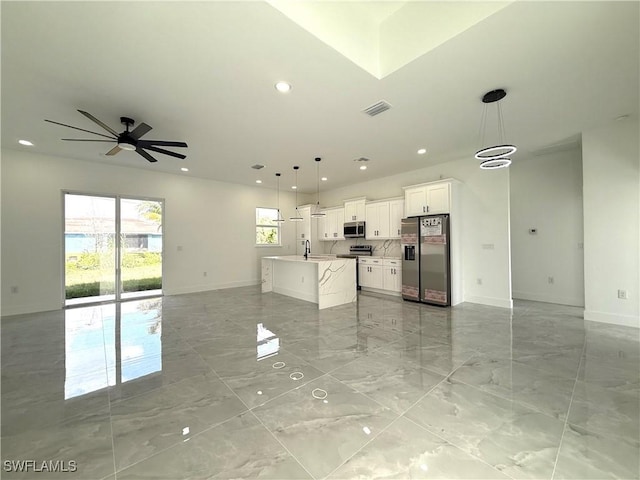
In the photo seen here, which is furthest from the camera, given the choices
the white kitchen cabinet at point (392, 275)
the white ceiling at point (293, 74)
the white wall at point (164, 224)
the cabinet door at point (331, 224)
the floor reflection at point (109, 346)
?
the cabinet door at point (331, 224)

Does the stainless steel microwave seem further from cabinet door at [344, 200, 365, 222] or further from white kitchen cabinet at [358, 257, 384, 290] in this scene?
white kitchen cabinet at [358, 257, 384, 290]

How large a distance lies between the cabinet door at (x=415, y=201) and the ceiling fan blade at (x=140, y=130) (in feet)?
16.5

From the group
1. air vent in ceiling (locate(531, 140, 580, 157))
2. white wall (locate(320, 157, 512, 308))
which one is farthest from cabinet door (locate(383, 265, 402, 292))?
air vent in ceiling (locate(531, 140, 580, 157))

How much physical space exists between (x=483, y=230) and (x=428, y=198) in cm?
133

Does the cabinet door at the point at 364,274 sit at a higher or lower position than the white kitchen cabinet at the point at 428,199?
lower

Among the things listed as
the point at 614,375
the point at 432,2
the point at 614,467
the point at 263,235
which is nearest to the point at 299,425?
the point at 614,467

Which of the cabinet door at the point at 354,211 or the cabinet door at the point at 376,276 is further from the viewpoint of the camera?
the cabinet door at the point at 354,211

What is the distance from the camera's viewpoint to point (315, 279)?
5.31 meters

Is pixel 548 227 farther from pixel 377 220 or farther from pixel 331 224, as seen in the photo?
pixel 331 224

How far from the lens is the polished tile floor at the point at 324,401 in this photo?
4.78 ft

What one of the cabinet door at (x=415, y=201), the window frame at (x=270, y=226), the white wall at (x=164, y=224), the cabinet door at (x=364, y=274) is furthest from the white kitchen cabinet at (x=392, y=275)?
the window frame at (x=270, y=226)

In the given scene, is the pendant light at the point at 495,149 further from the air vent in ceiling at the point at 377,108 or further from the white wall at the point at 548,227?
the white wall at the point at 548,227

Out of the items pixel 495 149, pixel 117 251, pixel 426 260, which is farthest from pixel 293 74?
pixel 117 251

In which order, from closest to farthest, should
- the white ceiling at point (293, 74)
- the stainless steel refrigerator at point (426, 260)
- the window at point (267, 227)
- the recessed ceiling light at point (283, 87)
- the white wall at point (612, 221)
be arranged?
the white ceiling at point (293, 74), the recessed ceiling light at point (283, 87), the white wall at point (612, 221), the stainless steel refrigerator at point (426, 260), the window at point (267, 227)
